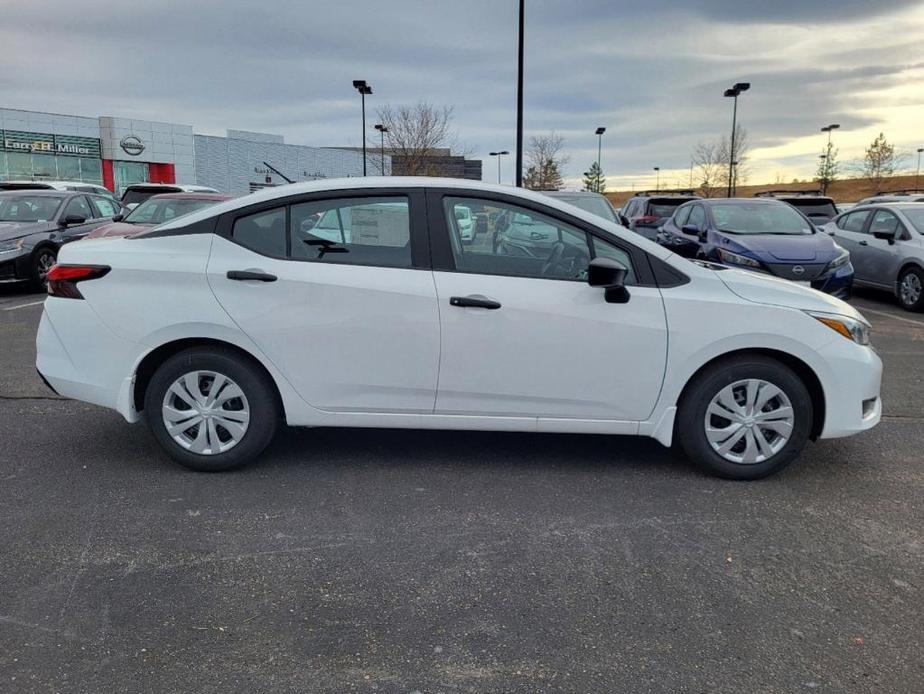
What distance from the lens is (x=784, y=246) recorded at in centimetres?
965

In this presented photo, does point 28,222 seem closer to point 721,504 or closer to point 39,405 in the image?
point 39,405

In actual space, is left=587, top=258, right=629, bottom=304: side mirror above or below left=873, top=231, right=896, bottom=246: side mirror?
below

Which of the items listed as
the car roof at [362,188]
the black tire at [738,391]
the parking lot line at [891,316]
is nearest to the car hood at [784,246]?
the parking lot line at [891,316]

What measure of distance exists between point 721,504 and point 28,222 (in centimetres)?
1212

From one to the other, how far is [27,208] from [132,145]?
143 ft

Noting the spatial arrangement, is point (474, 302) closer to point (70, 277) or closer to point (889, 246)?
point (70, 277)

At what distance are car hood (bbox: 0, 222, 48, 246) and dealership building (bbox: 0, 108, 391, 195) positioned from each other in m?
32.6

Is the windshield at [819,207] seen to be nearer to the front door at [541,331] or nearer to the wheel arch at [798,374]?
the wheel arch at [798,374]

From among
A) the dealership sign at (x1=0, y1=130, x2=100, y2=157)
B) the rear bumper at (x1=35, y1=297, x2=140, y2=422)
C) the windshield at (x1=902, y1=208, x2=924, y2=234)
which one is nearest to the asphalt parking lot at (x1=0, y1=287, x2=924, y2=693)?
the rear bumper at (x1=35, y1=297, x2=140, y2=422)

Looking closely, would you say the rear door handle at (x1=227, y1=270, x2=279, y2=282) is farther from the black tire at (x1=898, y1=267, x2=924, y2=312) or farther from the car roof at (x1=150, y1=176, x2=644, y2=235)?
the black tire at (x1=898, y1=267, x2=924, y2=312)

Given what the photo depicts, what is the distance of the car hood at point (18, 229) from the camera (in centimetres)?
1161

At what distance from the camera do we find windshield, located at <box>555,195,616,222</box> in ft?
37.1

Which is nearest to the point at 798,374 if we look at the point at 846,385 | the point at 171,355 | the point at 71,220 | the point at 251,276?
the point at 846,385

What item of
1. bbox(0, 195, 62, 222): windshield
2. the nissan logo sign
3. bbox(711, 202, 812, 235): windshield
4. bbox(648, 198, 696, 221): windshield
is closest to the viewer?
bbox(711, 202, 812, 235): windshield
